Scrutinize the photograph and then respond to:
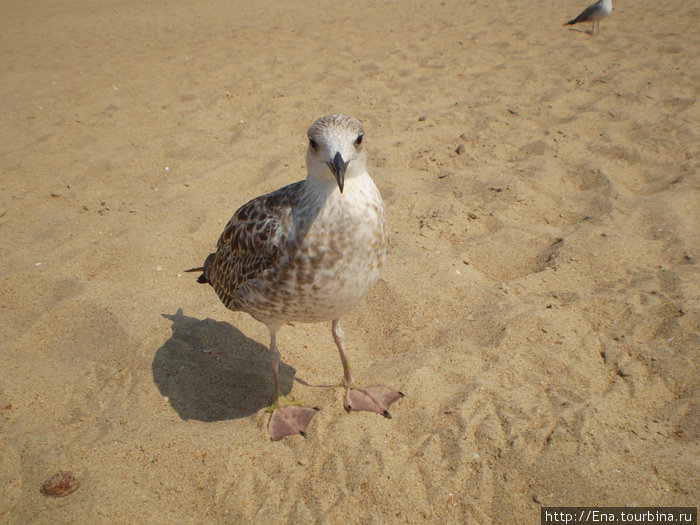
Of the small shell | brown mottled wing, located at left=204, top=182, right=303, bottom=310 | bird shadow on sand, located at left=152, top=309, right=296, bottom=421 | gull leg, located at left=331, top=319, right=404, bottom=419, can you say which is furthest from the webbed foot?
the small shell

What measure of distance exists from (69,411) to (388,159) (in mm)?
4538

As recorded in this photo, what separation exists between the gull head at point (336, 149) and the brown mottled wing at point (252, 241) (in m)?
0.33

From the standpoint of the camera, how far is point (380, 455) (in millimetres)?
2953

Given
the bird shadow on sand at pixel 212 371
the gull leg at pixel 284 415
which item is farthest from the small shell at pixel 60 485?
the gull leg at pixel 284 415

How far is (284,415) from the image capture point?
334 centimetres

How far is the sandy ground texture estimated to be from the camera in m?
2.81

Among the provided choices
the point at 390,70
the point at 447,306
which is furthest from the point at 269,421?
the point at 390,70

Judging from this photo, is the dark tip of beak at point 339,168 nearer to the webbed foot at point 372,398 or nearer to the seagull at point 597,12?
the webbed foot at point 372,398

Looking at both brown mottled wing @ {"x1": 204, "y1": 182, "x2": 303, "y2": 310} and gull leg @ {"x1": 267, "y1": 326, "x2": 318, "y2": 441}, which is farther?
gull leg @ {"x1": 267, "y1": 326, "x2": 318, "y2": 441}

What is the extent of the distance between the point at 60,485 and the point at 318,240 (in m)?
2.02

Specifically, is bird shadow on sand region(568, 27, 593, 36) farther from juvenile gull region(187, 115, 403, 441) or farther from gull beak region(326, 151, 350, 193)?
gull beak region(326, 151, 350, 193)

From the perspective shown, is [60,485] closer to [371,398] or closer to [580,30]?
[371,398]

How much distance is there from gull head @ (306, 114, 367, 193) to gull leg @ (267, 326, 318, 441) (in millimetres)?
1276

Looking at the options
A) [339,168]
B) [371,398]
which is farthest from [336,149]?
[371,398]
